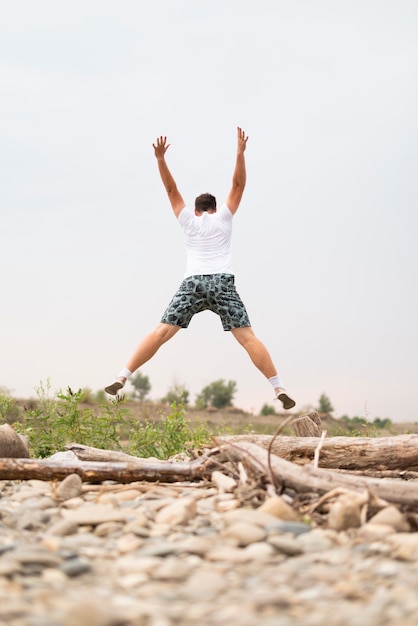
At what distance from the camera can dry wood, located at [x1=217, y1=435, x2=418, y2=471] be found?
7.11m

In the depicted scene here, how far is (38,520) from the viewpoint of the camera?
4.55 meters

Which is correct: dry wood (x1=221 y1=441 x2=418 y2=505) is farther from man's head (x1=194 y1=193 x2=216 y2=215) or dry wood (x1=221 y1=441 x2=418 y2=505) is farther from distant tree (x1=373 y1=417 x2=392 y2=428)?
distant tree (x1=373 y1=417 x2=392 y2=428)

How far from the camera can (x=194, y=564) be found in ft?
12.0

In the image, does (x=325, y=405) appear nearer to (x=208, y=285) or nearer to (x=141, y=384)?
(x=141, y=384)

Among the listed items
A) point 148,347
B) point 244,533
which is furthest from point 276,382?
point 244,533

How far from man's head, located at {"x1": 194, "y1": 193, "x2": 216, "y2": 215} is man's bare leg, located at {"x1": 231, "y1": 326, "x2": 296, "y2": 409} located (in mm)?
1595

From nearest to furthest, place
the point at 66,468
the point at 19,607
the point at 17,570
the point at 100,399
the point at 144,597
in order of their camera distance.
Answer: the point at 19,607
the point at 144,597
the point at 17,570
the point at 66,468
the point at 100,399

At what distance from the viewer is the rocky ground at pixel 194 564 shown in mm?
2920

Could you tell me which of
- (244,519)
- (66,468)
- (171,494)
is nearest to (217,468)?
(171,494)

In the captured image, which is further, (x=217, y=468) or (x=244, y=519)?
(x=217, y=468)

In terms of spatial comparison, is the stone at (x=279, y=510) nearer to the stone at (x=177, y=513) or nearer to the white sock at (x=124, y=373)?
the stone at (x=177, y=513)

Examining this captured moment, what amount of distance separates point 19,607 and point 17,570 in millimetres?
580

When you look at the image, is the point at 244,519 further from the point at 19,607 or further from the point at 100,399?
the point at 100,399

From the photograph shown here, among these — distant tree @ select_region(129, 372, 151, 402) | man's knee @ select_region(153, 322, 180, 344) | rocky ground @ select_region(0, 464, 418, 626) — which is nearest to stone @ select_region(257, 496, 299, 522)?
rocky ground @ select_region(0, 464, 418, 626)
